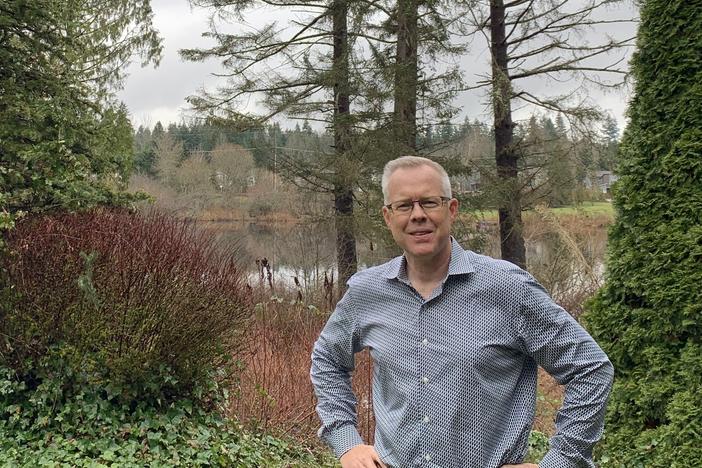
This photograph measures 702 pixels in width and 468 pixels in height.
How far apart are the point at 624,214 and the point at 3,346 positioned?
4.11 m

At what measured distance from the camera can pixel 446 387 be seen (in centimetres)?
160

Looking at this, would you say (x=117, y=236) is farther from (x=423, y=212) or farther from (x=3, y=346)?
(x=423, y=212)

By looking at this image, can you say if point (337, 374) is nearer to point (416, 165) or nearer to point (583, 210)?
point (416, 165)

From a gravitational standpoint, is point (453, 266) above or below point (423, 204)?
below

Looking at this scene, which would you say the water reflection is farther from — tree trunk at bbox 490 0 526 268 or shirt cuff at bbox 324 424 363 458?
shirt cuff at bbox 324 424 363 458

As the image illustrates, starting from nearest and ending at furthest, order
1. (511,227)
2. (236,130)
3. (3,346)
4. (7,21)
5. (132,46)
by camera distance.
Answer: (3,346) → (7,21) → (511,227) → (236,130) → (132,46)

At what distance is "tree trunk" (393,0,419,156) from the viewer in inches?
432

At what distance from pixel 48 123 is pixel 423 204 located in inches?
197

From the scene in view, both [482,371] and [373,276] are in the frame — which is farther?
[373,276]

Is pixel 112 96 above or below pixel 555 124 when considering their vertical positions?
above

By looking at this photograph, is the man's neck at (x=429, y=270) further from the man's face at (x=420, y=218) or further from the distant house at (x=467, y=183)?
the distant house at (x=467, y=183)

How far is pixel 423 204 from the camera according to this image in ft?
5.52

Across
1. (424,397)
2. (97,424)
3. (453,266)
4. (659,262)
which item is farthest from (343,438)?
(97,424)

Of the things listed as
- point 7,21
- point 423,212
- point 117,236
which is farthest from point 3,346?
point 423,212
